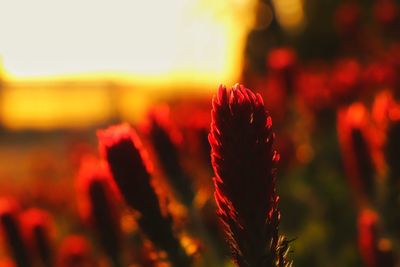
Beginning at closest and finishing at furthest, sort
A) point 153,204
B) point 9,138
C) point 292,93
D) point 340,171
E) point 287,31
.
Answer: point 153,204, point 292,93, point 340,171, point 287,31, point 9,138

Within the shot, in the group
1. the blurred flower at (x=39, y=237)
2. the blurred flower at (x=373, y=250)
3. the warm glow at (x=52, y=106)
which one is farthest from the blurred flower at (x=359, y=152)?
the warm glow at (x=52, y=106)

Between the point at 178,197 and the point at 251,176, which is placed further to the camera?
the point at 178,197

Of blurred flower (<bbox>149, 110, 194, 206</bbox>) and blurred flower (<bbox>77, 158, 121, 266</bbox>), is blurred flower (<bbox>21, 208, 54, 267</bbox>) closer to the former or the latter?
blurred flower (<bbox>77, 158, 121, 266</bbox>)

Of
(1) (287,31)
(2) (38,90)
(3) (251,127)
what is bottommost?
(2) (38,90)

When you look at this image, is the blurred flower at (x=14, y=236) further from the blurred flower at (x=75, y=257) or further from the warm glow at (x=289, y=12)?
the warm glow at (x=289, y=12)

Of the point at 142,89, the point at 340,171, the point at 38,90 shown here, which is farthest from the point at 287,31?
the point at 38,90

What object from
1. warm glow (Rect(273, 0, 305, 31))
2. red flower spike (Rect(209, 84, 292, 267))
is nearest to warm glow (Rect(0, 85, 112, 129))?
warm glow (Rect(273, 0, 305, 31))

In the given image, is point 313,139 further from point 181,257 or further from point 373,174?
point 181,257
